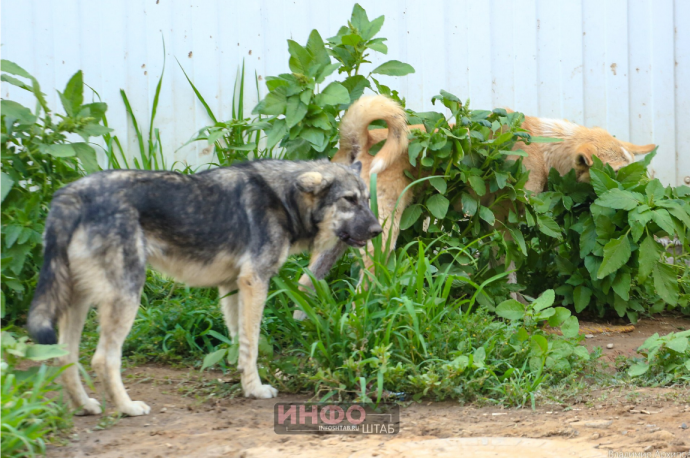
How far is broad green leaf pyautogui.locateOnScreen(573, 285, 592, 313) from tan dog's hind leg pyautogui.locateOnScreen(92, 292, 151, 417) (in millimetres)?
3431

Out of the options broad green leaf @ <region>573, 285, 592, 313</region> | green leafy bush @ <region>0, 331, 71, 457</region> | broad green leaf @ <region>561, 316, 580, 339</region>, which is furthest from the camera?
broad green leaf @ <region>573, 285, 592, 313</region>

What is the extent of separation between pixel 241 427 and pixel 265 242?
0.98 m

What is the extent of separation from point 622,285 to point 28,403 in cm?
404

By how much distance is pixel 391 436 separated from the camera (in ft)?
9.37

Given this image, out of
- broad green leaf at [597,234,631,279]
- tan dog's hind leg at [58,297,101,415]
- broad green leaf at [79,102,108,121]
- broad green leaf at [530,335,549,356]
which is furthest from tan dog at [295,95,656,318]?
broad green leaf at [79,102,108,121]

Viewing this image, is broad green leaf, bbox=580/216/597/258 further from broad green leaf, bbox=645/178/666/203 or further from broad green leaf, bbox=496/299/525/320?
broad green leaf, bbox=496/299/525/320

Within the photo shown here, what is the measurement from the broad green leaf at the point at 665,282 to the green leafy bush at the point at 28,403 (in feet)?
12.9

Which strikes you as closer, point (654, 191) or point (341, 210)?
point (341, 210)

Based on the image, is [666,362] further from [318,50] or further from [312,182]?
[318,50]

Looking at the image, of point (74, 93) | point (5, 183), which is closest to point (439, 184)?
point (74, 93)

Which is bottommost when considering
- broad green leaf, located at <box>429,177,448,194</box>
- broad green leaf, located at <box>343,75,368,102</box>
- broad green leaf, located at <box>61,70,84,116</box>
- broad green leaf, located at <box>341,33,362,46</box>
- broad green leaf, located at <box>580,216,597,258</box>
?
broad green leaf, located at <box>580,216,597,258</box>

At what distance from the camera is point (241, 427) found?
2.95 metres

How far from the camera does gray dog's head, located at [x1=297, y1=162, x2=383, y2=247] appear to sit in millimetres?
3574

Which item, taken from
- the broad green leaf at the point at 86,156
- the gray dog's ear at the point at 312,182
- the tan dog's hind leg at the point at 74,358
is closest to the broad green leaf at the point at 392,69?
the gray dog's ear at the point at 312,182
